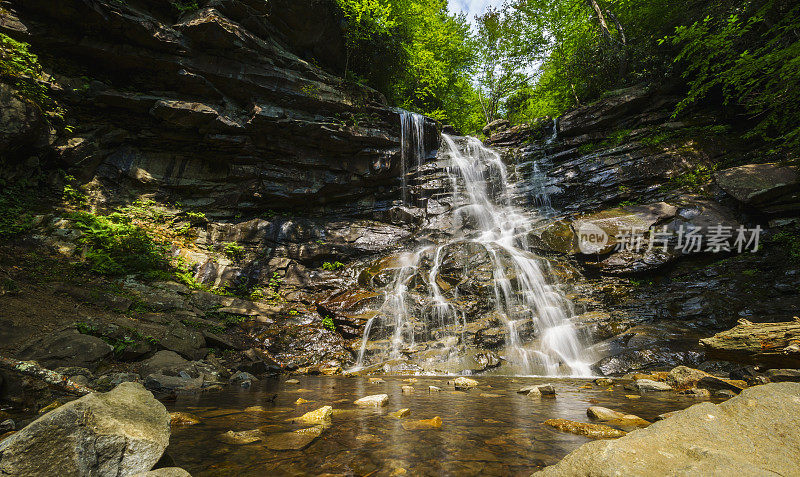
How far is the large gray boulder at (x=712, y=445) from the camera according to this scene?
138 centimetres

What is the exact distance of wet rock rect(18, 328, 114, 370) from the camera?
4.67m

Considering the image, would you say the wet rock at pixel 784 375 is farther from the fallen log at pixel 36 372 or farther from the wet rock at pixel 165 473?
the fallen log at pixel 36 372

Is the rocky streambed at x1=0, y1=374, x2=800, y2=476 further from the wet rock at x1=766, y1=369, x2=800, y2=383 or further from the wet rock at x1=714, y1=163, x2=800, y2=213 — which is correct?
the wet rock at x1=714, y1=163, x2=800, y2=213

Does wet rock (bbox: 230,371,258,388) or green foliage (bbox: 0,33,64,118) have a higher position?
green foliage (bbox: 0,33,64,118)

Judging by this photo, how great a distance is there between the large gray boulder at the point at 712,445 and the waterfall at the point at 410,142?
14.5m

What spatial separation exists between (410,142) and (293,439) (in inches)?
590

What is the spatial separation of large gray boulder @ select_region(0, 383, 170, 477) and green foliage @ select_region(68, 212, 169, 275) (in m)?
9.62

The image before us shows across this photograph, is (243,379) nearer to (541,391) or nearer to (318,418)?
(318,418)

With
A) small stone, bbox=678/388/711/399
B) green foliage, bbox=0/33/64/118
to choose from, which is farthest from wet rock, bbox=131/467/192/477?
green foliage, bbox=0/33/64/118

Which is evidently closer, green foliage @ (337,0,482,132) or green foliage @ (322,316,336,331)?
green foliage @ (322,316,336,331)

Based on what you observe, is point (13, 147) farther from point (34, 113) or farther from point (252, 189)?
point (252, 189)

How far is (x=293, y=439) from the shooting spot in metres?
2.73

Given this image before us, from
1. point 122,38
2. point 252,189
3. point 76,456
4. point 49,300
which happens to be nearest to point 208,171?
point 252,189

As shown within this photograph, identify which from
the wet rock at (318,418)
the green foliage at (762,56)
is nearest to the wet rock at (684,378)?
the wet rock at (318,418)
